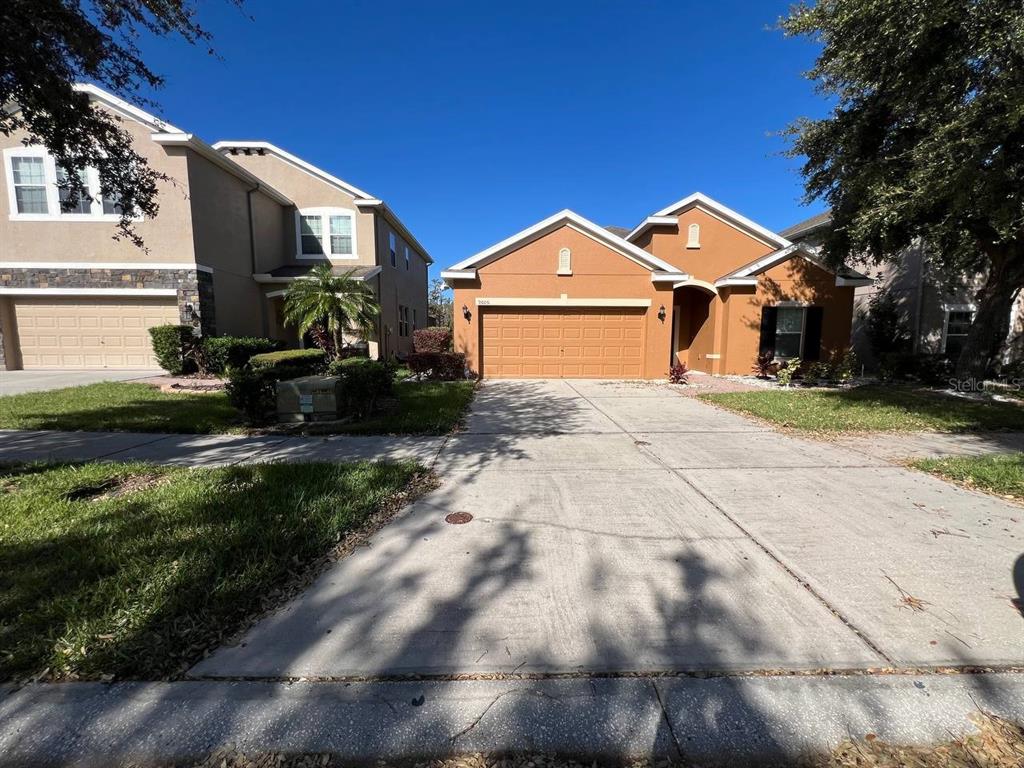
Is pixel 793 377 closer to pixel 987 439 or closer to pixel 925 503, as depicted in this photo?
pixel 987 439

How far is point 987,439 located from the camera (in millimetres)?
6953

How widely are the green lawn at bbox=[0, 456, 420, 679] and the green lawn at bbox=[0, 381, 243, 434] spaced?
90.2 inches

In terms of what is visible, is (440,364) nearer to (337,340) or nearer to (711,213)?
(337,340)

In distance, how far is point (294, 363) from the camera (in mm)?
11820

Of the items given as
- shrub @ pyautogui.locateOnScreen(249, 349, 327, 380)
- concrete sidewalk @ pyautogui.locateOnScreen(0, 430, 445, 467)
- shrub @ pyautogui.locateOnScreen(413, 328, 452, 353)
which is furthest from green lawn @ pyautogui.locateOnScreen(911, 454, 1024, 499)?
shrub @ pyautogui.locateOnScreen(413, 328, 452, 353)

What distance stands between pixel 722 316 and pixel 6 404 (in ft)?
57.1

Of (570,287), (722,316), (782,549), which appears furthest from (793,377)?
(782,549)

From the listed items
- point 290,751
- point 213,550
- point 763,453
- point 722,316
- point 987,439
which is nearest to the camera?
point 290,751

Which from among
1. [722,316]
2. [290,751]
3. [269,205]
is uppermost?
[269,205]

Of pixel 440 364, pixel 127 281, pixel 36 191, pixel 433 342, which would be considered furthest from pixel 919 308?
pixel 36 191

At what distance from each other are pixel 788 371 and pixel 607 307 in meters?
5.33

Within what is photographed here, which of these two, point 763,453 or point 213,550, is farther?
point 763,453

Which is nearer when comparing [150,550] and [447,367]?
[150,550]

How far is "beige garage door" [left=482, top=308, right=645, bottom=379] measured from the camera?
46.8ft
